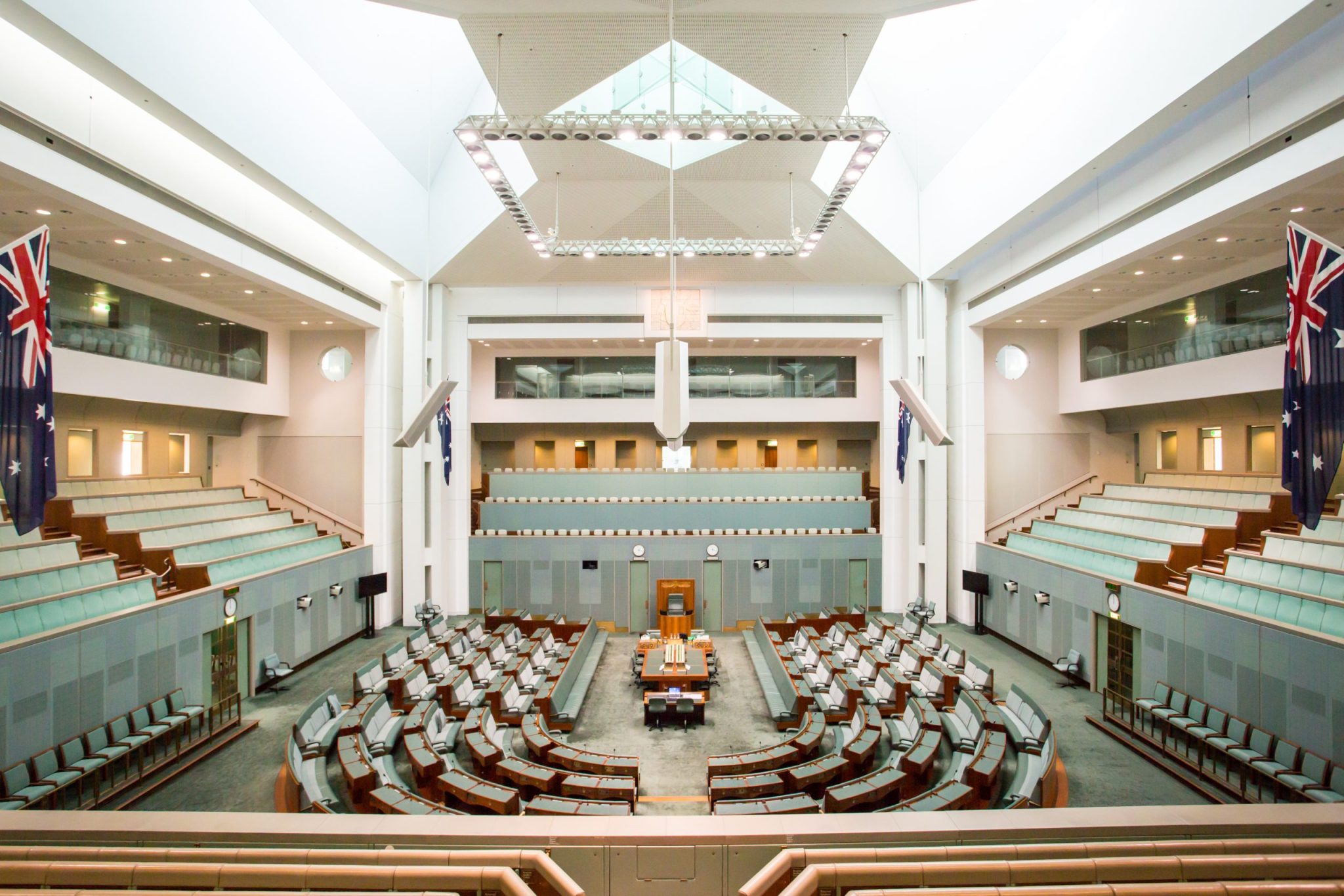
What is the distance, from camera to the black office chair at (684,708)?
10.9 meters

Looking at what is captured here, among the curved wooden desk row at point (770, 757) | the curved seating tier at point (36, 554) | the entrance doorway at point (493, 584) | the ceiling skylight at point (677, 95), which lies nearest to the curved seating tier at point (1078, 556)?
the curved wooden desk row at point (770, 757)

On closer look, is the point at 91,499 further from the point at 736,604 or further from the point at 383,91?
the point at 736,604

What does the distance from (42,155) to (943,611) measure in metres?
19.4

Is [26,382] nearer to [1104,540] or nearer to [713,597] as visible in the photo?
[713,597]

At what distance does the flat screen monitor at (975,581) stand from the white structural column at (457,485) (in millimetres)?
13570

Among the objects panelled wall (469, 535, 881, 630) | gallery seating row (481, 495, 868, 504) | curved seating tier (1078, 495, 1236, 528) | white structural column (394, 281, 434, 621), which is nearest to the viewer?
curved seating tier (1078, 495, 1236, 528)

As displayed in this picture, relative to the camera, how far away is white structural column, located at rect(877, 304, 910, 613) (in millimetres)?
17703

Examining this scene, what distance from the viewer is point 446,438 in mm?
16422

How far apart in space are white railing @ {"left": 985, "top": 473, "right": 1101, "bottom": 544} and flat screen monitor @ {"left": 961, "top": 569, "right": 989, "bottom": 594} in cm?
208

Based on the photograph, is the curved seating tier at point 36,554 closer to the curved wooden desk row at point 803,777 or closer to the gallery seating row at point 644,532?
the gallery seating row at point 644,532

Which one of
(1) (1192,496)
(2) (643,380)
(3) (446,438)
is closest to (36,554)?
(3) (446,438)

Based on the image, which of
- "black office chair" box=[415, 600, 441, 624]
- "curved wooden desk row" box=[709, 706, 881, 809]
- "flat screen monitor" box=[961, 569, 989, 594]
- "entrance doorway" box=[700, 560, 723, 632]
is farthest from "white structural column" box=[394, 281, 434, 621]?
"flat screen monitor" box=[961, 569, 989, 594]

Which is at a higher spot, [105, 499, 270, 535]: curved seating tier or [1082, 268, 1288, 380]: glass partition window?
[1082, 268, 1288, 380]: glass partition window

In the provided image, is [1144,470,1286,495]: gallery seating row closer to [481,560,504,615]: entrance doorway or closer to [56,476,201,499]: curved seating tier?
[481,560,504,615]: entrance doorway
